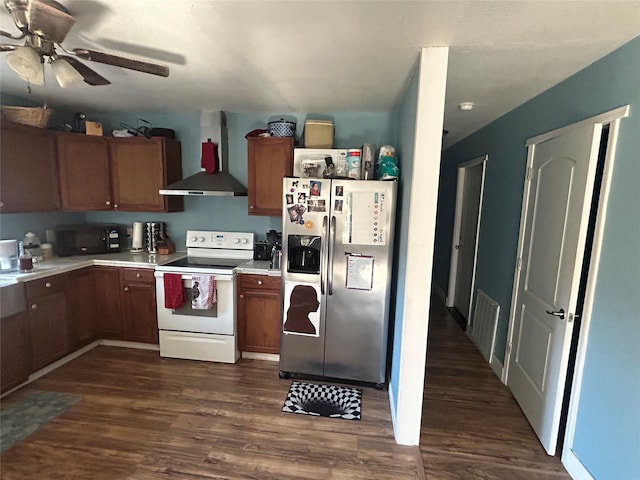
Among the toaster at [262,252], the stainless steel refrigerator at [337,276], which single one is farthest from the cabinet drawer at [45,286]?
the stainless steel refrigerator at [337,276]

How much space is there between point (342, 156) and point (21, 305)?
2.88m

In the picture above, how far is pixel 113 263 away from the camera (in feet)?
10.5

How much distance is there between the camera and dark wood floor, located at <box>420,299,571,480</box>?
1.96m

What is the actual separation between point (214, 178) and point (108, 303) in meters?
1.64

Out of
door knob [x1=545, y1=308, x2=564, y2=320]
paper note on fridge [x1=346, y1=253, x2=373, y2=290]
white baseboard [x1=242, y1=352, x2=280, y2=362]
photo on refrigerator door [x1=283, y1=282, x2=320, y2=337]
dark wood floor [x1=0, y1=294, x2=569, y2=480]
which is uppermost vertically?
paper note on fridge [x1=346, y1=253, x2=373, y2=290]

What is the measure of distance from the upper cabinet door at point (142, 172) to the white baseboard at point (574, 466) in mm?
3773

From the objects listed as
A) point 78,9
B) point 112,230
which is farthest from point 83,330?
point 78,9

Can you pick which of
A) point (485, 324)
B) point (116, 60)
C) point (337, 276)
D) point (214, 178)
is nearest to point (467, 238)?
point (485, 324)

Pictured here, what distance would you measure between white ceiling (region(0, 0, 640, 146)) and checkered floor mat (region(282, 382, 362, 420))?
243 centimetres

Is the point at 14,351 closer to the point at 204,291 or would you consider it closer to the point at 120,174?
the point at 204,291

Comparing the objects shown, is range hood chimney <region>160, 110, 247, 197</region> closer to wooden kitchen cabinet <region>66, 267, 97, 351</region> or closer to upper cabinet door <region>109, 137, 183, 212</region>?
upper cabinet door <region>109, 137, 183, 212</region>

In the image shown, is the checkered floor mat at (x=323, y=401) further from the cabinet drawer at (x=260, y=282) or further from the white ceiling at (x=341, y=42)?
the white ceiling at (x=341, y=42)

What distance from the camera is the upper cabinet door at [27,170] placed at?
2711 millimetres

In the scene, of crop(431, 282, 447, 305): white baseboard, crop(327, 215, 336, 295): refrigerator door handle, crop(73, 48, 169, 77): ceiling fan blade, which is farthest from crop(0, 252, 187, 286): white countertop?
crop(431, 282, 447, 305): white baseboard
